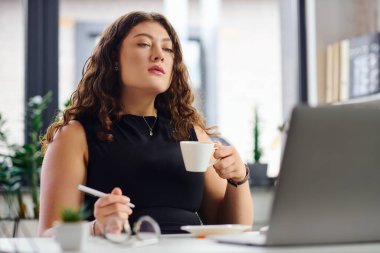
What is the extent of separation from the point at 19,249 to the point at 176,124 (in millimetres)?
1029

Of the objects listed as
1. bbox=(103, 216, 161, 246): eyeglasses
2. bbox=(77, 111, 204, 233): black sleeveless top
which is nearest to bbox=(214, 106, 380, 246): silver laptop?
bbox=(103, 216, 161, 246): eyeglasses

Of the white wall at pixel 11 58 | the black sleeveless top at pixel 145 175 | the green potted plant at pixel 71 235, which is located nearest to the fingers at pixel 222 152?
the black sleeveless top at pixel 145 175

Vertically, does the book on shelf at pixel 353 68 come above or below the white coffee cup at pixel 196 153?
above

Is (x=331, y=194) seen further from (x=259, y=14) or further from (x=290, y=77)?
(x=259, y=14)

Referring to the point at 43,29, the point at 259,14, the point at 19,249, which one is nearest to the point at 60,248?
the point at 19,249

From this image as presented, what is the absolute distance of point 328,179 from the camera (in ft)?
3.56

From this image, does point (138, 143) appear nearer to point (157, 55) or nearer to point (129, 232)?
point (157, 55)

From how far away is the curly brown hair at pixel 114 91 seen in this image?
2.00m

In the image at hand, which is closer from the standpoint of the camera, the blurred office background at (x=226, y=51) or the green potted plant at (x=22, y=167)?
the green potted plant at (x=22, y=167)

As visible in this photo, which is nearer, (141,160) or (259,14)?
(141,160)

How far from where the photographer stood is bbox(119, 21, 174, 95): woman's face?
1950 mm

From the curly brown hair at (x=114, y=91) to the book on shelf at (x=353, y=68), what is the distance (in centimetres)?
141

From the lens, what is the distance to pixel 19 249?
1093mm

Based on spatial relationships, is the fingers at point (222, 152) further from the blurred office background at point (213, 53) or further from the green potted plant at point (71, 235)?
the blurred office background at point (213, 53)
